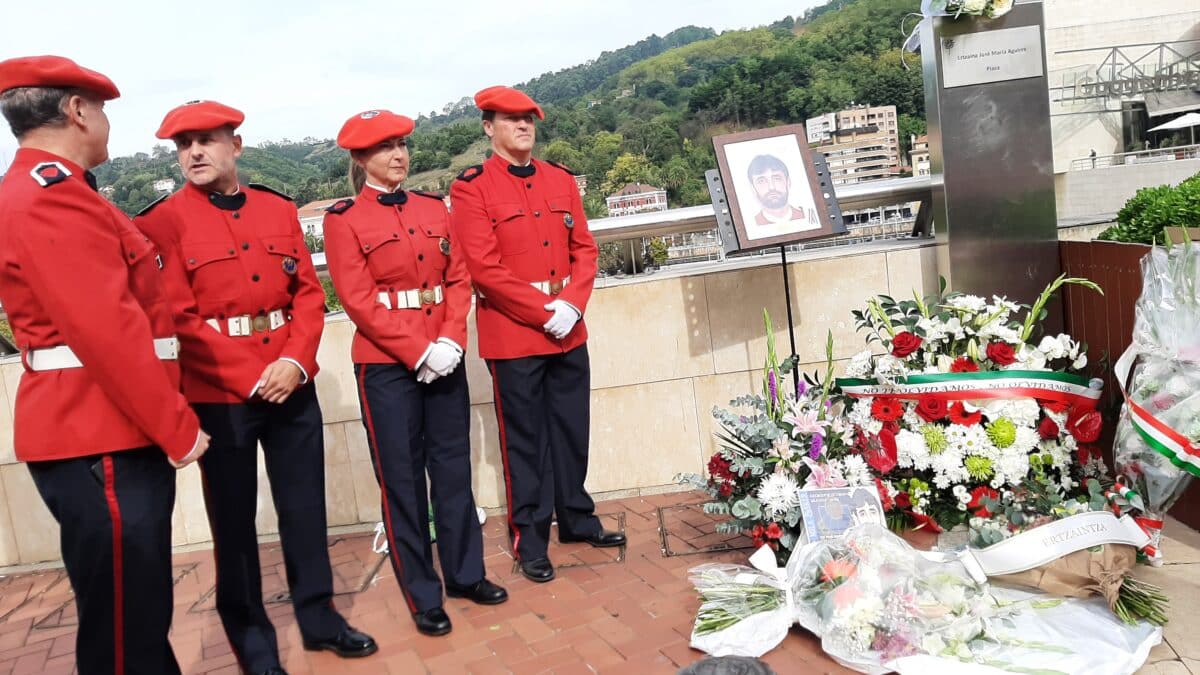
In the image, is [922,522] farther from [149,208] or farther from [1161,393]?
[149,208]

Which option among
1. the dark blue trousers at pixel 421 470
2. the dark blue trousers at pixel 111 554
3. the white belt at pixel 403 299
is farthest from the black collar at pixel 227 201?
the dark blue trousers at pixel 111 554

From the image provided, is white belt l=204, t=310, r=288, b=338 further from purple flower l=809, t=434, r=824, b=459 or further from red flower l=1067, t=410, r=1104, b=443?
red flower l=1067, t=410, r=1104, b=443

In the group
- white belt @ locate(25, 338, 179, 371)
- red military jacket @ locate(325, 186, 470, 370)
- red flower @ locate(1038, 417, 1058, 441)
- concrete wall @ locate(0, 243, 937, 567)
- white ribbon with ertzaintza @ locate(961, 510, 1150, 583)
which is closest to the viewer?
white belt @ locate(25, 338, 179, 371)

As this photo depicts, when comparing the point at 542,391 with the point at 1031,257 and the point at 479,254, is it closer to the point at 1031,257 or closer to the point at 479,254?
the point at 479,254

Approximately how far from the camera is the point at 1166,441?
3.04 metres

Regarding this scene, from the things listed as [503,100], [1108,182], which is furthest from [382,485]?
[1108,182]

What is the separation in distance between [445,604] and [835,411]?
5.59ft

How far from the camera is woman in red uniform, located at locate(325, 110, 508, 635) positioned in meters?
3.21

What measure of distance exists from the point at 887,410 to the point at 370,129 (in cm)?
217

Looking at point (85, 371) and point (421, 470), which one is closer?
point (85, 371)

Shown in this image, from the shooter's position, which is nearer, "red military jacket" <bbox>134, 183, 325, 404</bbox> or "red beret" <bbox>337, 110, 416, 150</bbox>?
"red military jacket" <bbox>134, 183, 325, 404</bbox>

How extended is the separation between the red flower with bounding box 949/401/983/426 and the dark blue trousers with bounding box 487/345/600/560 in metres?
1.44

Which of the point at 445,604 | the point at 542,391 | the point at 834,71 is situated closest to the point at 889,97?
the point at 834,71

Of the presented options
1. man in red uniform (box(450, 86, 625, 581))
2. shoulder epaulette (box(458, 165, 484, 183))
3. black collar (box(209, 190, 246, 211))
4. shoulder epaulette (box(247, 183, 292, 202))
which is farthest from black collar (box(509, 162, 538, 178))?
black collar (box(209, 190, 246, 211))
